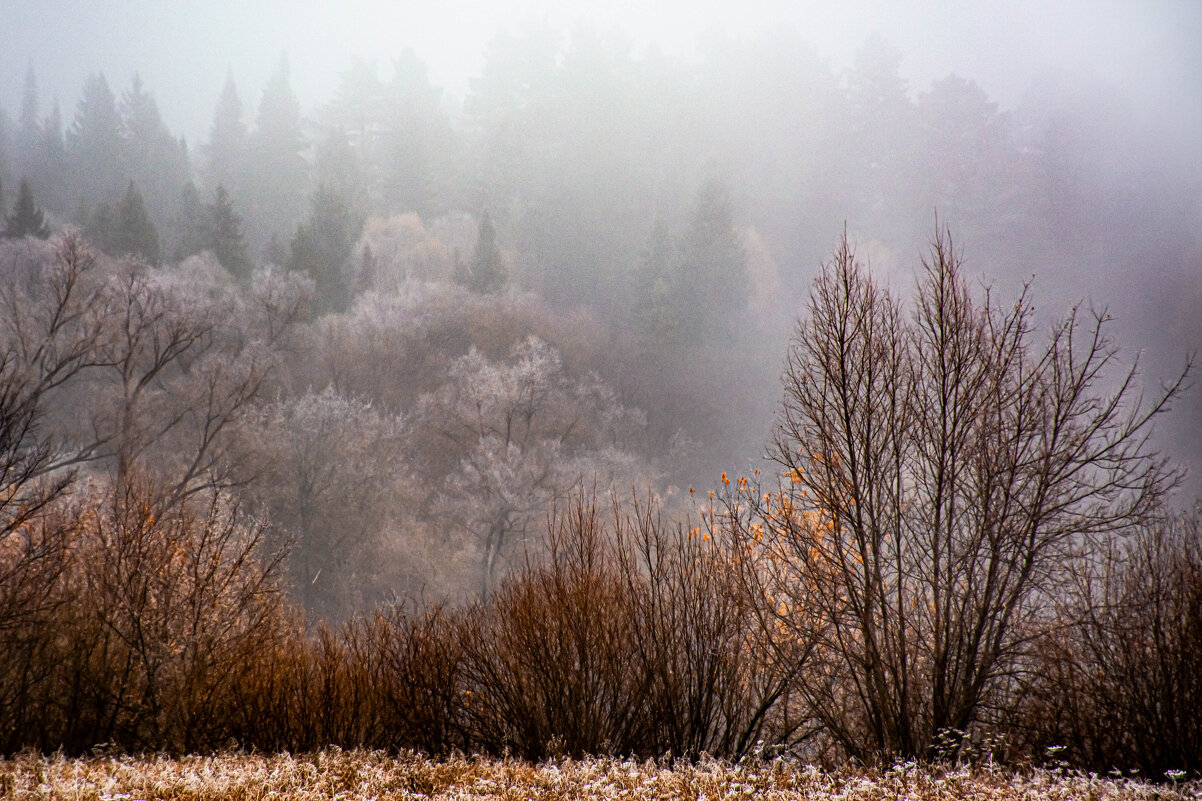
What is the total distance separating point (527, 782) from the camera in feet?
22.1

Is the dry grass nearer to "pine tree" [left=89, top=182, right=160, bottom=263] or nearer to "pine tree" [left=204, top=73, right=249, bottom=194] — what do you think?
"pine tree" [left=89, top=182, right=160, bottom=263]

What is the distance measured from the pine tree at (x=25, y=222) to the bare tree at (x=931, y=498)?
53.3m

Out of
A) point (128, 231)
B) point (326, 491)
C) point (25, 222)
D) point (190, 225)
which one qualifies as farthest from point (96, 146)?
point (326, 491)

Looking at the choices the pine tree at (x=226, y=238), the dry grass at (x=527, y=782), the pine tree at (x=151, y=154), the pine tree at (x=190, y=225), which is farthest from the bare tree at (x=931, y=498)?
the pine tree at (x=151, y=154)

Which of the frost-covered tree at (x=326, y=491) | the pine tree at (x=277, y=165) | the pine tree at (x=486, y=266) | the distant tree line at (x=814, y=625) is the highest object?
the pine tree at (x=277, y=165)

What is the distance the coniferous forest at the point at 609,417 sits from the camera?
30.9ft

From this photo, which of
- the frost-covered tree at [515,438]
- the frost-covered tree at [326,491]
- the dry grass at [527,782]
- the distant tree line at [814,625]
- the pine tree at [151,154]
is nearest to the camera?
the dry grass at [527,782]

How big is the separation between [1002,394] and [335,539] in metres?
30.6

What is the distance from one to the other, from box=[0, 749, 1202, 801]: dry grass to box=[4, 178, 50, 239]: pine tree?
5080 centimetres

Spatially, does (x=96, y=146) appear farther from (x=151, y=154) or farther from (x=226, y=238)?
(x=226, y=238)

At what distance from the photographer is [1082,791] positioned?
6.24m

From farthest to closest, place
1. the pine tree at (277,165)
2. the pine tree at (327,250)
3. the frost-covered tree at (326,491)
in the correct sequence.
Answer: the pine tree at (277,165)
the pine tree at (327,250)
the frost-covered tree at (326,491)

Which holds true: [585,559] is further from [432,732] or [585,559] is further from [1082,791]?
[1082,791]

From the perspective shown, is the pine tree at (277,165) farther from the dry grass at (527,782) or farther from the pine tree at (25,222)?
the dry grass at (527,782)
